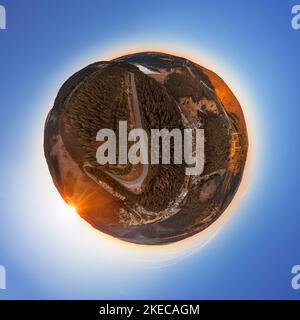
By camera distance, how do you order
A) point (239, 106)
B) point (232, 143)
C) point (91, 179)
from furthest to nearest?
1. point (239, 106)
2. point (232, 143)
3. point (91, 179)

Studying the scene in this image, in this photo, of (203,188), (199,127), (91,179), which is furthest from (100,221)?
(199,127)

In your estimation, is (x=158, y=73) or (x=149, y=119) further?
(x=158, y=73)

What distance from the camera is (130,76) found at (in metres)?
1.60

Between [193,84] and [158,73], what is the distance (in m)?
0.15

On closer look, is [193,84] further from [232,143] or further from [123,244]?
[123,244]

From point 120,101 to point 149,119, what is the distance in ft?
0.38

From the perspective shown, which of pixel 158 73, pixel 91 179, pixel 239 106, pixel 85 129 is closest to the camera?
pixel 85 129

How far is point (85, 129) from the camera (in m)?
1.56

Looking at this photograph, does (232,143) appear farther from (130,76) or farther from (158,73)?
(130,76)

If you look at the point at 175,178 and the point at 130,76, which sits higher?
the point at 130,76

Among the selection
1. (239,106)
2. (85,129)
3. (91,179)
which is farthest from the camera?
(239,106)
